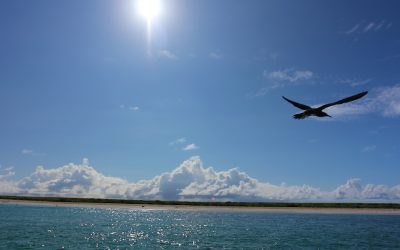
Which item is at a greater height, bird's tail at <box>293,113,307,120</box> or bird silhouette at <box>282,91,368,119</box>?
bird silhouette at <box>282,91,368,119</box>

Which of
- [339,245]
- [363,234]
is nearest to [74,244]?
[339,245]

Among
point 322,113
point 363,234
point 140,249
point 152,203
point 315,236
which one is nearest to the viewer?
point 322,113

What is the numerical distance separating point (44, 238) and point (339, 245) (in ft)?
105

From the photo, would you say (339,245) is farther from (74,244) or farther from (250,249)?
(74,244)

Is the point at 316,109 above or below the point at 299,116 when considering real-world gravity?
above

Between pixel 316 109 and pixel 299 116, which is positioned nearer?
pixel 299 116

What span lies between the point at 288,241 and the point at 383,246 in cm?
1007

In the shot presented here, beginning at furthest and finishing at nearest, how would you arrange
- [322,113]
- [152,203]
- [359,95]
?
[152,203], [322,113], [359,95]

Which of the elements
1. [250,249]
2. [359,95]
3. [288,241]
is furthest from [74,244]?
[359,95]

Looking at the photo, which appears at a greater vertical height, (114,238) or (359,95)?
(359,95)

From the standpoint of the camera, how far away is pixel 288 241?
1831 inches

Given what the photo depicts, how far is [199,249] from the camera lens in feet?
129

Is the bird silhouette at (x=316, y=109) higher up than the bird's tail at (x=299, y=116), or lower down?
higher up

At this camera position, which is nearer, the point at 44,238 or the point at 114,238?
the point at 44,238
